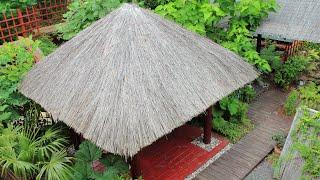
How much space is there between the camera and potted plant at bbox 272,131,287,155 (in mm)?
8547

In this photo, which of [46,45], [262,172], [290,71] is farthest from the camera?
[290,71]

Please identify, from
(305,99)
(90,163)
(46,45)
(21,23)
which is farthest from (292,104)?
(21,23)

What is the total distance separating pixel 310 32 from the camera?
9.13 metres

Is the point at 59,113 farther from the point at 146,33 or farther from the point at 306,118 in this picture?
the point at 306,118

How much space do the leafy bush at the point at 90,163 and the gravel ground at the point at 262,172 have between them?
9.66 feet

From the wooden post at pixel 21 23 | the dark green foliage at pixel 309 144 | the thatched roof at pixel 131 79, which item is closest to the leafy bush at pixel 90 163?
the thatched roof at pixel 131 79

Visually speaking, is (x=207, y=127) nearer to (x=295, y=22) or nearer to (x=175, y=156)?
(x=175, y=156)

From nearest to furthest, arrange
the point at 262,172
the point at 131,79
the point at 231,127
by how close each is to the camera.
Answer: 1. the point at 131,79
2. the point at 262,172
3. the point at 231,127

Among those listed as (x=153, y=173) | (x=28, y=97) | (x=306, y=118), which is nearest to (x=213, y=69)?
(x=306, y=118)

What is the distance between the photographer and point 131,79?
Answer: 659 cm

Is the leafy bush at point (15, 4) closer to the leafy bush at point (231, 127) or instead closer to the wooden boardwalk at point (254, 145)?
the leafy bush at point (231, 127)

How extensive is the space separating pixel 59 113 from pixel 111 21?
2232 millimetres

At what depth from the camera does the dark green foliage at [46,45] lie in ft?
34.1

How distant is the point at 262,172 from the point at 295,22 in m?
4.27
